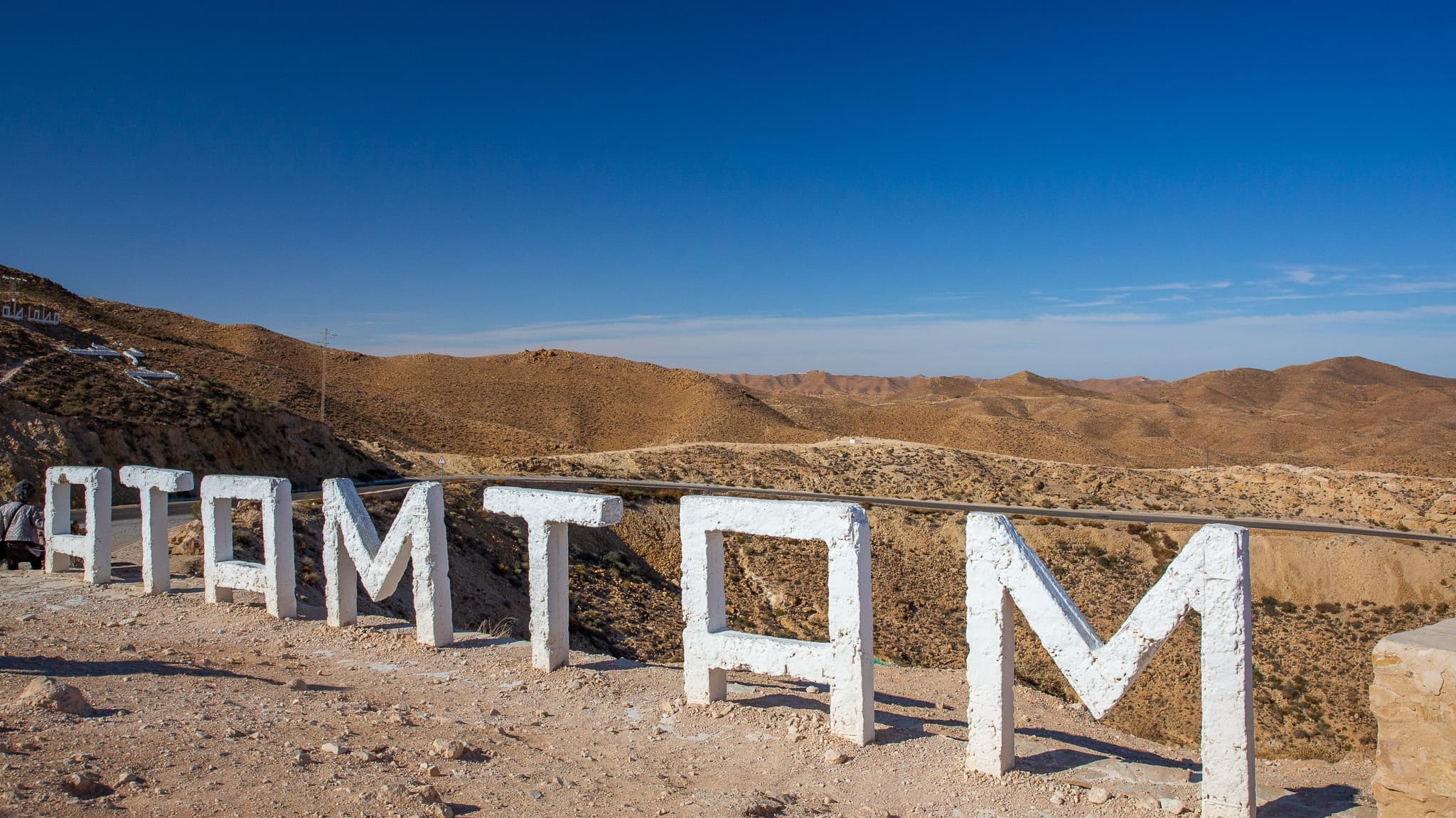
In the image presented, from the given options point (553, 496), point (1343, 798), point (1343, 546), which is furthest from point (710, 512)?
point (1343, 546)

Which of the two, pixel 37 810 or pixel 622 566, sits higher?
pixel 37 810

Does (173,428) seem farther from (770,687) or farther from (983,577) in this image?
(983,577)

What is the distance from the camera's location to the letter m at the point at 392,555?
324 inches

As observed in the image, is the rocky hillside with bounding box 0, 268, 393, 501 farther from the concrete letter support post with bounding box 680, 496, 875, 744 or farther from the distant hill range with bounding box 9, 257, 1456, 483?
the concrete letter support post with bounding box 680, 496, 875, 744

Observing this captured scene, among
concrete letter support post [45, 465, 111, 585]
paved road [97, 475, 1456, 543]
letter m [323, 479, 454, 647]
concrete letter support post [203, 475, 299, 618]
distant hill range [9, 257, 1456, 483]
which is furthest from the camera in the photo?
paved road [97, 475, 1456, 543]

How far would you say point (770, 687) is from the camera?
320 inches

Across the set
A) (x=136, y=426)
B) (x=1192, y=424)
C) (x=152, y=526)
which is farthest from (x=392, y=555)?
(x=1192, y=424)

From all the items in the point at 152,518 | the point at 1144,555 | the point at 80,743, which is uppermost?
the point at 152,518

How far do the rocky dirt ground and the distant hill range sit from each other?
57.1 ft

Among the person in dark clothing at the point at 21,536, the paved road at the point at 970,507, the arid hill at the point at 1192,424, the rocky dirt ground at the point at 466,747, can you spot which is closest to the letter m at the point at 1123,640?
the rocky dirt ground at the point at 466,747

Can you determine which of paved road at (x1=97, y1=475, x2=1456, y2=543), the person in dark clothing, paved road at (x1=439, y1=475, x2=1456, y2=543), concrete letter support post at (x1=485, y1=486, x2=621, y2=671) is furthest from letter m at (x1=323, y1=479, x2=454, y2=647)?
paved road at (x1=439, y1=475, x2=1456, y2=543)

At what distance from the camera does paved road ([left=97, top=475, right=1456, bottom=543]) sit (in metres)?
27.7

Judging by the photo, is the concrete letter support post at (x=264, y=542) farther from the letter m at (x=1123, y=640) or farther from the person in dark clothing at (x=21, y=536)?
the letter m at (x=1123, y=640)

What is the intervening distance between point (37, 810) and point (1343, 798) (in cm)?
725
